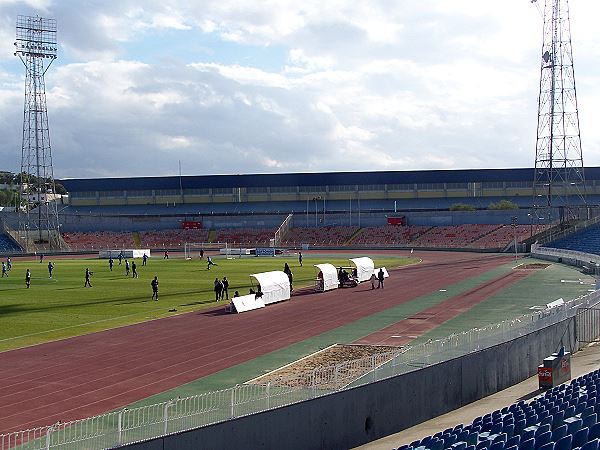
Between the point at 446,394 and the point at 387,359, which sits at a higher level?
the point at 387,359

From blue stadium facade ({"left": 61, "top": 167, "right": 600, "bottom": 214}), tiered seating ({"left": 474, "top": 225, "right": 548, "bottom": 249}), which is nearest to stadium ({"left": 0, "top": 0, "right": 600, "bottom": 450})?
tiered seating ({"left": 474, "top": 225, "right": 548, "bottom": 249})

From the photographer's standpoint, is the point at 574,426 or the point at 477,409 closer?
the point at 574,426

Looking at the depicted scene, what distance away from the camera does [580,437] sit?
1148 centimetres

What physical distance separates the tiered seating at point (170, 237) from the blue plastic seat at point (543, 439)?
104 meters

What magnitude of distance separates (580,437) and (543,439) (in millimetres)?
559

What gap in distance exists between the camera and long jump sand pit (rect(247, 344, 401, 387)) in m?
17.5

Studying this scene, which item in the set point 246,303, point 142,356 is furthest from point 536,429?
point 246,303

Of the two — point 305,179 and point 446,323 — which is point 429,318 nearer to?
point 446,323

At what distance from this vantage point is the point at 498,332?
22.1 meters

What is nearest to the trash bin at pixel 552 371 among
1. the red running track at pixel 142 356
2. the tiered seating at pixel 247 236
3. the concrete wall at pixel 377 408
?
the concrete wall at pixel 377 408

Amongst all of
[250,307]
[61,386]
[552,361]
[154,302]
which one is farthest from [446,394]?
[154,302]

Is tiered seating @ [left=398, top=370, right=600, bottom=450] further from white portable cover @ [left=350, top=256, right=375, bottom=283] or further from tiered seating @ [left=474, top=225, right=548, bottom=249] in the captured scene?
tiered seating @ [left=474, top=225, right=548, bottom=249]

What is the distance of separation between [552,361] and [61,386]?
13785 mm

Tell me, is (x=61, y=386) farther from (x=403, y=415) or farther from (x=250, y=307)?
(x=250, y=307)
